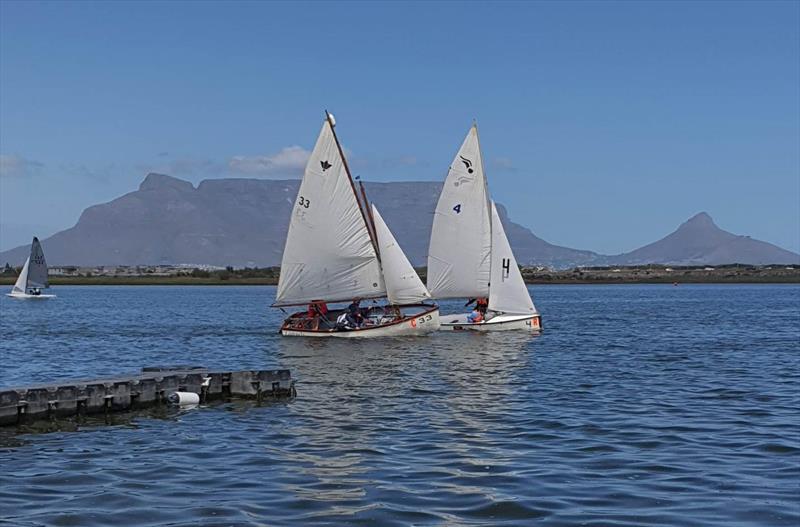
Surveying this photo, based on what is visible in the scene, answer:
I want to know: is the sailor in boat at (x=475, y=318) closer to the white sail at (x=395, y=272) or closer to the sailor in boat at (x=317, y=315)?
the white sail at (x=395, y=272)

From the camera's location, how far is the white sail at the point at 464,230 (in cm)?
7012

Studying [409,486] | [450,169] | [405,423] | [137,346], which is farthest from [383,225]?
[409,486]

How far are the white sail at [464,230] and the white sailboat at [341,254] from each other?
20.6ft

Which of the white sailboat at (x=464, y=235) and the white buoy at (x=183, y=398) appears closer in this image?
the white buoy at (x=183, y=398)

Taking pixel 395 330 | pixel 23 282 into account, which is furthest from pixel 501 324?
pixel 23 282

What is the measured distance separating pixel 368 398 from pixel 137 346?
30.3 m

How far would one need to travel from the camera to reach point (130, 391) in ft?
106

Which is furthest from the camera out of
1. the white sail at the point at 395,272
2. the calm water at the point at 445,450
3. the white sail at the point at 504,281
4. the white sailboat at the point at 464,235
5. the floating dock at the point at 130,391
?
the white sailboat at the point at 464,235

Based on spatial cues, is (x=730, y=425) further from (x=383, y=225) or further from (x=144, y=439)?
(x=383, y=225)

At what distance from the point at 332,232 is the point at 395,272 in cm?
463

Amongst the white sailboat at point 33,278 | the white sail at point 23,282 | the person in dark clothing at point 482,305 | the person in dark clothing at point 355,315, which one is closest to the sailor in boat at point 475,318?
the person in dark clothing at point 482,305

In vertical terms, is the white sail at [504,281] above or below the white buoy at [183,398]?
above

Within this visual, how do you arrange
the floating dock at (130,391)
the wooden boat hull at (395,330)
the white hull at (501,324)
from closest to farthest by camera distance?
the floating dock at (130,391) < the wooden boat hull at (395,330) < the white hull at (501,324)

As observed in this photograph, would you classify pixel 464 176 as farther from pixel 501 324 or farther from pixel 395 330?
pixel 395 330
